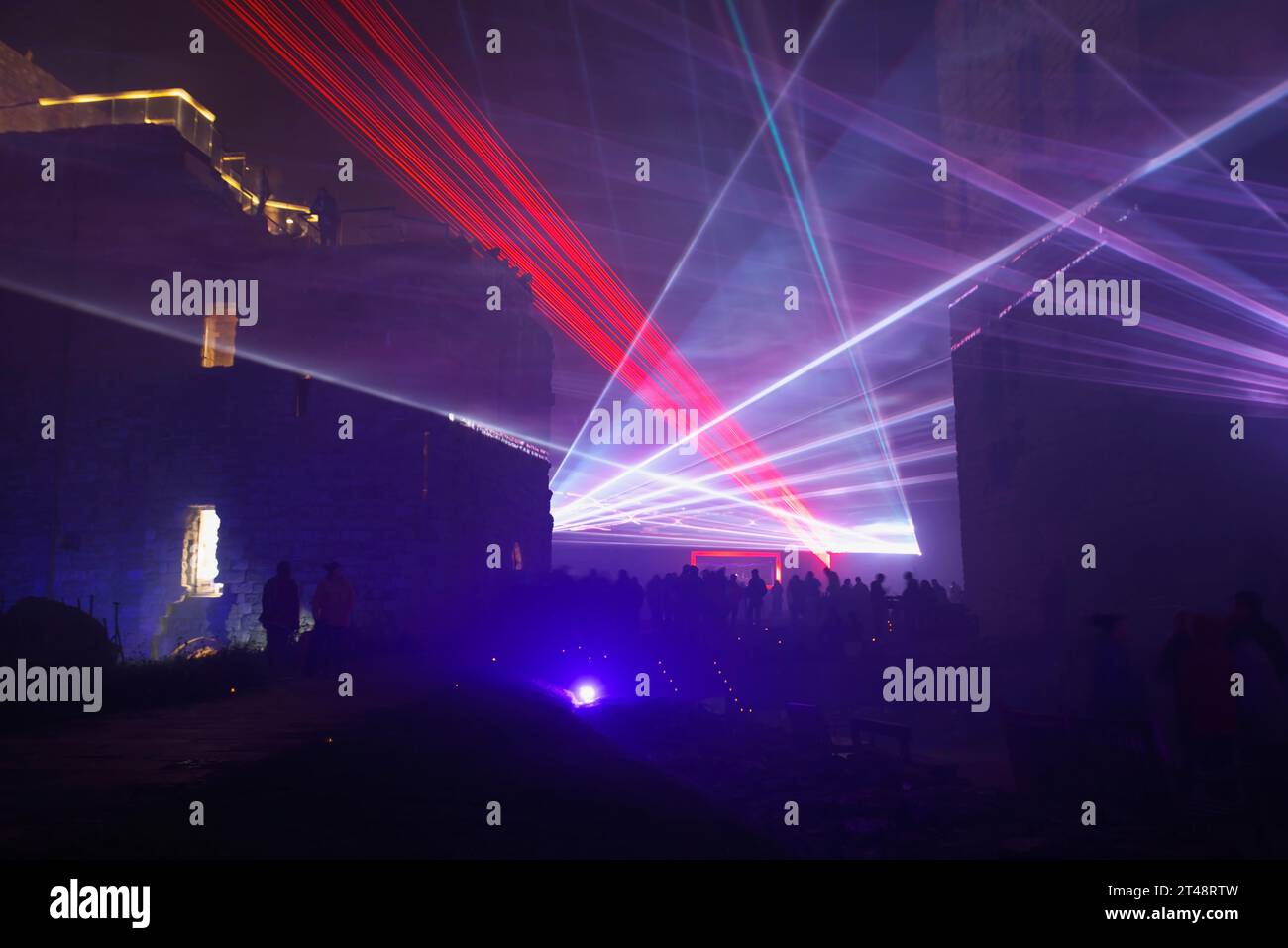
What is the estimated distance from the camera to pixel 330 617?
12453 millimetres

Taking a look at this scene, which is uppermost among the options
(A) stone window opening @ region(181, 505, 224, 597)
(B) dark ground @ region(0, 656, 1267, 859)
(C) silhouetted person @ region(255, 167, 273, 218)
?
(C) silhouetted person @ region(255, 167, 273, 218)

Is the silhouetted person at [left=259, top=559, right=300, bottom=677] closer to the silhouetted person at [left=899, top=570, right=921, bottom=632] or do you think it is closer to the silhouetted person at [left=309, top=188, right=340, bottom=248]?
the silhouetted person at [left=309, top=188, right=340, bottom=248]

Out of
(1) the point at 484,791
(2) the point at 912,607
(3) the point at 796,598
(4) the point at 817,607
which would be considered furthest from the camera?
(3) the point at 796,598

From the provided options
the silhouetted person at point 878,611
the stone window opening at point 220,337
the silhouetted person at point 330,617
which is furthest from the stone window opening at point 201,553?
the silhouetted person at point 878,611

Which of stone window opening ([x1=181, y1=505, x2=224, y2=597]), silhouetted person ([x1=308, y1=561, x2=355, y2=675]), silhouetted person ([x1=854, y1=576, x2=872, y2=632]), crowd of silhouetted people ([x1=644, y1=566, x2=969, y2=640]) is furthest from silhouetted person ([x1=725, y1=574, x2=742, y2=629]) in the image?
stone window opening ([x1=181, y1=505, x2=224, y2=597])

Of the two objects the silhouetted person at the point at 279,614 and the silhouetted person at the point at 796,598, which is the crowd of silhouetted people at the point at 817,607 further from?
the silhouetted person at the point at 279,614

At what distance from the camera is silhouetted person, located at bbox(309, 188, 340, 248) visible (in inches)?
774

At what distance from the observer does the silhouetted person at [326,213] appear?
19656mm

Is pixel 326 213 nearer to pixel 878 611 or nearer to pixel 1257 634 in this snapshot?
pixel 878 611

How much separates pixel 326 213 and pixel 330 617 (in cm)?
1144

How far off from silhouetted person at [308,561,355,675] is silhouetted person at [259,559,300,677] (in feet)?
1.38

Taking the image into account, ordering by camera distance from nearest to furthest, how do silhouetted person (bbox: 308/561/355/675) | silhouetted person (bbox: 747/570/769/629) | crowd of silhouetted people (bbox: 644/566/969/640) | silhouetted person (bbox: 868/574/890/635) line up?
1. silhouetted person (bbox: 308/561/355/675)
2. crowd of silhouetted people (bbox: 644/566/969/640)
3. silhouetted person (bbox: 868/574/890/635)
4. silhouetted person (bbox: 747/570/769/629)

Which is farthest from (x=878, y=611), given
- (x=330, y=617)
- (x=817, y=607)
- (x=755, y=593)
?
(x=330, y=617)

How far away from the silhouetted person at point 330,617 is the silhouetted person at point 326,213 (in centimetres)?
1039
